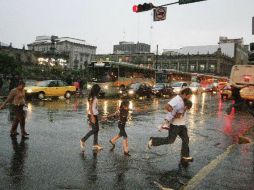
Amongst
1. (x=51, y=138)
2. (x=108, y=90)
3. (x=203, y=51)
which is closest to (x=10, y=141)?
(x=51, y=138)

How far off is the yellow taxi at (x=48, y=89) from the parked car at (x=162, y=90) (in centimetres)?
1142

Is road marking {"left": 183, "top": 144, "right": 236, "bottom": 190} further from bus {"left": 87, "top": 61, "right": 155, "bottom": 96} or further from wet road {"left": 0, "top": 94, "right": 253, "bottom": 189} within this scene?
bus {"left": 87, "top": 61, "right": 155, "bottom": 96}

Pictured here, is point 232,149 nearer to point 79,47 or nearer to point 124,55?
point 124,55

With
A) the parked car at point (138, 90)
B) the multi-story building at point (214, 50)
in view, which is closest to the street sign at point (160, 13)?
the parked car at point (138, 90)

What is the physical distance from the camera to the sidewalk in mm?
6430

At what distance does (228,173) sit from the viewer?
7.30 metres

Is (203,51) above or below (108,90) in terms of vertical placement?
above

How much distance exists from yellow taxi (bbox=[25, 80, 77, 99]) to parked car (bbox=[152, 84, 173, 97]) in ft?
37.5

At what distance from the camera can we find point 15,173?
22.5 feet

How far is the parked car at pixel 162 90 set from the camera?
38438mm

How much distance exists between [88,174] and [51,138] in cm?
415

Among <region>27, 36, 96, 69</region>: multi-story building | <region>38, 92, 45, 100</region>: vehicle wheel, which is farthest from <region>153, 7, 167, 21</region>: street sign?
<region>27, 36, 96, 69</region>: multi-story building

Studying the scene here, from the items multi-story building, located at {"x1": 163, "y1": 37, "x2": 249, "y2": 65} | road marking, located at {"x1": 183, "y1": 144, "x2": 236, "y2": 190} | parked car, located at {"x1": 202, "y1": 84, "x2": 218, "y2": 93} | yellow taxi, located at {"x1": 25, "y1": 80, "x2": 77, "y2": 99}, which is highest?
multi-story building, located at {"x1": 163, "y1": 37, "x2": 249, "y2": 65}

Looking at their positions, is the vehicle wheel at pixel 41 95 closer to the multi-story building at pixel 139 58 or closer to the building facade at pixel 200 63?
the building facade at pixel 200 63
